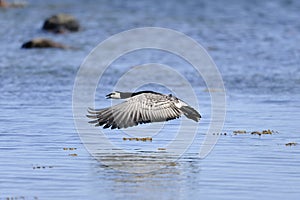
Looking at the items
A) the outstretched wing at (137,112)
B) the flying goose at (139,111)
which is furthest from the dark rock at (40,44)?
the outstretched wing at (137,112)

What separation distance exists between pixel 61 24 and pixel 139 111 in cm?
1993

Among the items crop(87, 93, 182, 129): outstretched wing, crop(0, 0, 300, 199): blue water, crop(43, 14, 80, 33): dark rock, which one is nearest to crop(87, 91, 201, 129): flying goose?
crop(87, 93, 182, 129): outstretched wing

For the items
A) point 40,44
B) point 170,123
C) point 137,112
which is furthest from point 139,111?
point 40,44

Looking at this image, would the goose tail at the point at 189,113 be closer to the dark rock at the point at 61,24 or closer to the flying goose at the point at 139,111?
the flying goose at the point at 139,111

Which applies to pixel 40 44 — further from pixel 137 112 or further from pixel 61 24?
pixel 137 112

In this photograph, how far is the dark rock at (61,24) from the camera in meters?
30.9

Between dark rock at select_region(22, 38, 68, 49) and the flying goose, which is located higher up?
dark rock at select_region(22, 38, 68, 49)

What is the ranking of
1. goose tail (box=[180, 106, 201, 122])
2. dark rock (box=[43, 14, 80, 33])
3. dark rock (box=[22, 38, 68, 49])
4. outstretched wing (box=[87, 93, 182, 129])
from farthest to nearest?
dark rock (box=[43, 14, 80, 33]) → dark rock (box=[22, 38, 68, 49]) → goose tail (box=[180, 106, 201, 122]) → outstretched wing (box=[87, 93, 182, 129])

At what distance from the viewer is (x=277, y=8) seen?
42.0 m

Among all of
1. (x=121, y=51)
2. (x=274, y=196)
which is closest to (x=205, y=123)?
(x=274, y=196)

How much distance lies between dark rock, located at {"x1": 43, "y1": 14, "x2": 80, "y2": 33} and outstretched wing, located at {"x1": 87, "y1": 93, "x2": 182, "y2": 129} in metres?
19.2

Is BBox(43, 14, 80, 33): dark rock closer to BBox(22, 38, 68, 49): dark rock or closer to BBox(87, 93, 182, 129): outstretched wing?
BBox(22, 38, 68, 49): dark rock

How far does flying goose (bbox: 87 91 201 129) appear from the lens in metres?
11.4

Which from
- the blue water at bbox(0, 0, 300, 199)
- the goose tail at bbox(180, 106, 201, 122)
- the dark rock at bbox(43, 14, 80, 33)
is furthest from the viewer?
the dark rock at bbox(43, 14, 80, 33)
